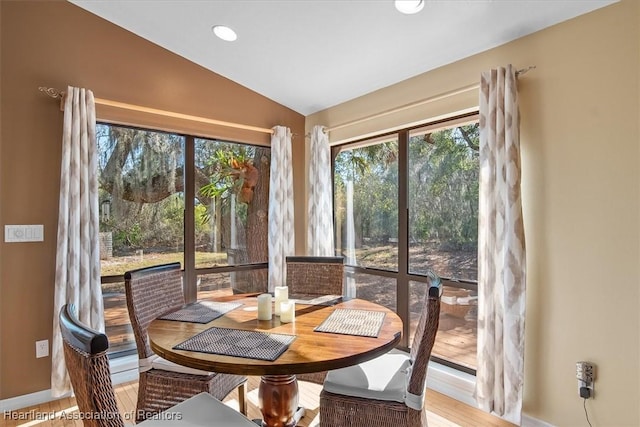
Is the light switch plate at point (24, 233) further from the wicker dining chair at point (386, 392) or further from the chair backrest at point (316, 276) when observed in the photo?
the wicker dining chair at point (386, 392)

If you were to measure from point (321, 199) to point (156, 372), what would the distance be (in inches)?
86.8

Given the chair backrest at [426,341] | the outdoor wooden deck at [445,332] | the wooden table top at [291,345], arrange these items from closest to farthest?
the wooden table top at [291,345], the chair backrest at [426,341], the outdoor wooden deck at [445,332]

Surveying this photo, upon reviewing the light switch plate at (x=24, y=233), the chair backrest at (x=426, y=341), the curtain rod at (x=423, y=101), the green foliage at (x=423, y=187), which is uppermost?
the curtain rod at (x=423, y=101)

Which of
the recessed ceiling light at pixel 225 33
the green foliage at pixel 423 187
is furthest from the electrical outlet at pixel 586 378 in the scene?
the recessed ceiling light at pixel 225 33

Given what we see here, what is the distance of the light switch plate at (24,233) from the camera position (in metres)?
2.47

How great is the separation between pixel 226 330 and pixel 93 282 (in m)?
1.59

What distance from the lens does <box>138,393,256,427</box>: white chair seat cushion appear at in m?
1.45

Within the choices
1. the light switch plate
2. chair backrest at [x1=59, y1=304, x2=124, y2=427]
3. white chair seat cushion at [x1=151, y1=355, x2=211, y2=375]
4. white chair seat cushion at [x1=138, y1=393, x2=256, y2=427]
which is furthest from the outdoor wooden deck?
chair backrest at [x1=59, y1=304, x2=124, y2=427]

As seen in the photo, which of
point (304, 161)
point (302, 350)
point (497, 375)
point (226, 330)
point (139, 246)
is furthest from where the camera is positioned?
point (304, 161)

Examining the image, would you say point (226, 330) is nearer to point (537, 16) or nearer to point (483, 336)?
point (483, 336)

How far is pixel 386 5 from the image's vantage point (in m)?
2.17

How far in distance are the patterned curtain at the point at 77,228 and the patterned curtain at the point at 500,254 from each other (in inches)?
109

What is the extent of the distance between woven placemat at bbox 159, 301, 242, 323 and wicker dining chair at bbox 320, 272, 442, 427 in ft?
2.28

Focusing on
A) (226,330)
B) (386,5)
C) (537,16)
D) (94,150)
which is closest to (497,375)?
(226,330)
